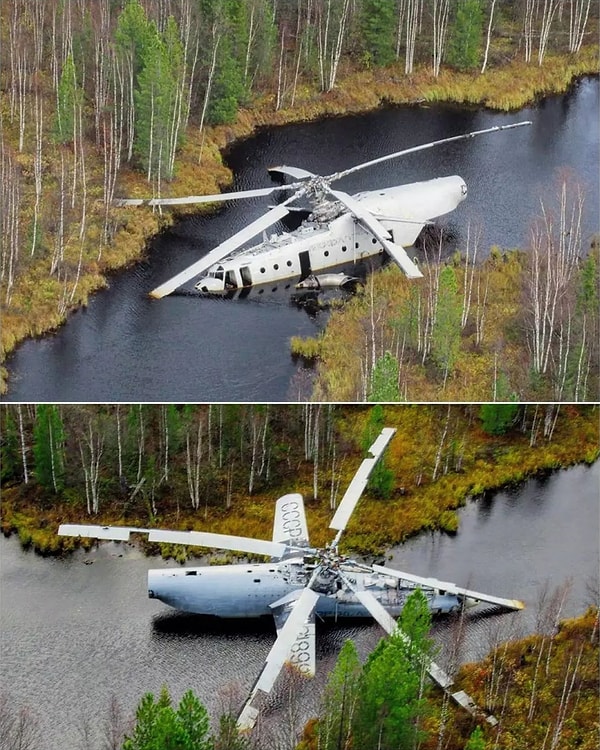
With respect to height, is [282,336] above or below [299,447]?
above

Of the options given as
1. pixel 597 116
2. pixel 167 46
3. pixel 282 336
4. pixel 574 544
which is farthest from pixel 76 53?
pixel 574 544

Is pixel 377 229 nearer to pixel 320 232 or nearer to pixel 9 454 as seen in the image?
pixel 320 232

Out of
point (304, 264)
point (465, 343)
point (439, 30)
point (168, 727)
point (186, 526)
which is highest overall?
point (439, 30)

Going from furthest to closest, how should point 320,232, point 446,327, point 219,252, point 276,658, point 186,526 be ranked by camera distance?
point 320,232 < point 186,526 < point 219,252 < point 446,327 < point 276,658

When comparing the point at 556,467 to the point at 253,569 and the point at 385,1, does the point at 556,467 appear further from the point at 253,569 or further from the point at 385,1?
the point at 385,1

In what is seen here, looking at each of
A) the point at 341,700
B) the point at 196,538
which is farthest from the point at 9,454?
the point at 341,700

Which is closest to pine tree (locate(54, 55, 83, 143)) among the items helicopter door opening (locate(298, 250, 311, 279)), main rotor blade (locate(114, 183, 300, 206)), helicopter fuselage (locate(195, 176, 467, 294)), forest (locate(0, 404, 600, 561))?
main rotor blade (locate(114, 183, 300, 206))
